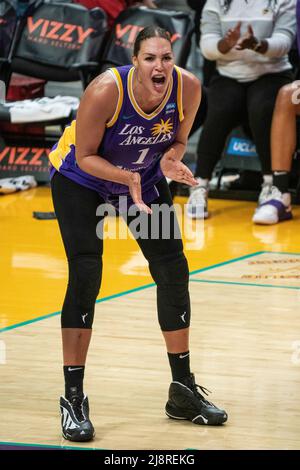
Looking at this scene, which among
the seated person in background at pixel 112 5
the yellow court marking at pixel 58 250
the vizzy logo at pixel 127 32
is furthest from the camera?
the seated person in background at pixel 112 5

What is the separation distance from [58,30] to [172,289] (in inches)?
235

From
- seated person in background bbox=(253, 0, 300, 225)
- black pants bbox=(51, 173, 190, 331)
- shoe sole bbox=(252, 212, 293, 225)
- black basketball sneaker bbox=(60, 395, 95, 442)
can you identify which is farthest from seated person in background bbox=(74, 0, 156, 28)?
black basketball sneaker bbox=(60, 395, 95, 442)

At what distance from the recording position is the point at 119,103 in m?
3.63

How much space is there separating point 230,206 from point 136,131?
5.32 metres

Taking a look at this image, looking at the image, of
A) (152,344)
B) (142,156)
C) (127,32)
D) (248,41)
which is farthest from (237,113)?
(142,156)

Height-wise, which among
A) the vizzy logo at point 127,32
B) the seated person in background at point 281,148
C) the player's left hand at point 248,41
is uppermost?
the player's left hand at point 248,41

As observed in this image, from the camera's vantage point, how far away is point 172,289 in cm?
387

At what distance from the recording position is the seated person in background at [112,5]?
9.59 metres

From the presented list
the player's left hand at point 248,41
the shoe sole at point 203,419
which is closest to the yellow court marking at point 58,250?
the player's left hand at point 248,41

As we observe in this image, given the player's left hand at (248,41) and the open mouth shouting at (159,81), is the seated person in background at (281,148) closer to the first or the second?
the player's left hand at (248,41)

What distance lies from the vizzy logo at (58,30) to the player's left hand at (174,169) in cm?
586

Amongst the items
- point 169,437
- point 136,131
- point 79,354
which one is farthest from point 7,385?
point 136,131

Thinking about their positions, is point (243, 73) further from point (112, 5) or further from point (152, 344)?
point (152, 344)
